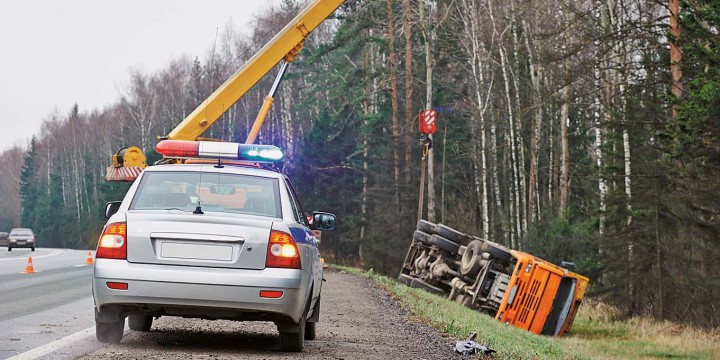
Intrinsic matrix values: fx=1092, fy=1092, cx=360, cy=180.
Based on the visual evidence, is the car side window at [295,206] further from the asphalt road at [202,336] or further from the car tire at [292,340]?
the asphalt road at [202,336]

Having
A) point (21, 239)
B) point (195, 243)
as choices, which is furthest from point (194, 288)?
point (21, 239)

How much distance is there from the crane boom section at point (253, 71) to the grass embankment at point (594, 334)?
5.09m

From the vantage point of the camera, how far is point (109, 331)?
8.83m

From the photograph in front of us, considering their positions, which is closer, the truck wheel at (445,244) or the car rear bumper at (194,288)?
the car rear bumper at (194,288)

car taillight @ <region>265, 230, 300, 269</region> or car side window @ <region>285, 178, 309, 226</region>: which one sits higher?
car side window @ <region>285, 178, 309, 226</region>

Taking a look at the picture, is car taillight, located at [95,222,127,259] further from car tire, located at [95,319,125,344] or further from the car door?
the car door

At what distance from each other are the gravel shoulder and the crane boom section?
351 inches

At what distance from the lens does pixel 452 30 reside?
4178 centimetres

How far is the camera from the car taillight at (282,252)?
827cm

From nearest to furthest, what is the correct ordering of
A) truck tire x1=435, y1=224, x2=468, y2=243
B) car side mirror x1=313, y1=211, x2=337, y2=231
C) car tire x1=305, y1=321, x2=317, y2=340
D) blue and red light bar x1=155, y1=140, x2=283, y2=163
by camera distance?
blue and red light bar x1=155, y1=140, x2=283, y2=163 → car tire x1=305, y1=321, x2=317, y2=340 → car side mirror x1=313, y1=211, x2=337, y2=231 → truck tire x1=435, y1=224, x2=468, y2=243

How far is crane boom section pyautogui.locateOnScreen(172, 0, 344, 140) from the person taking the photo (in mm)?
22469

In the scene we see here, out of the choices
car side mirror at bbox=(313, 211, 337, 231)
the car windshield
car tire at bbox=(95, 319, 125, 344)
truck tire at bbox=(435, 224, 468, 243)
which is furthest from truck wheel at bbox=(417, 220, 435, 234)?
car tire at bbox=(95, 319, 125, 344)

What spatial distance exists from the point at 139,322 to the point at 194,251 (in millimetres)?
2224

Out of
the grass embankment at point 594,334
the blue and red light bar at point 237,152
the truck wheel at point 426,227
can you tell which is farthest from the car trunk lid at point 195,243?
the truck wheel at point 426,227
